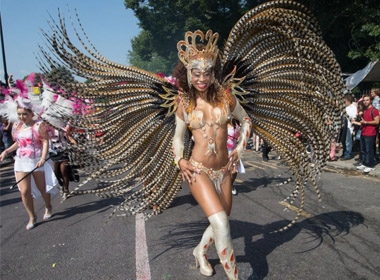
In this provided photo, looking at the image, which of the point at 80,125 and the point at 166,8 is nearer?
the point at 80,125

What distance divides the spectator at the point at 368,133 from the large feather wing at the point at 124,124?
6027 mm

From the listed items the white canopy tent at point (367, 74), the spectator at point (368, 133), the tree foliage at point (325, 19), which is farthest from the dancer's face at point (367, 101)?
the tree foliage at point (325, 19)

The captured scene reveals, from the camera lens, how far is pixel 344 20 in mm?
17438

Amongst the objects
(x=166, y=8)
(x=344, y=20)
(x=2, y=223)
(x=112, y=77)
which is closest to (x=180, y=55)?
(x=112, y=77)

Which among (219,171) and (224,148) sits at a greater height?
(224,148)

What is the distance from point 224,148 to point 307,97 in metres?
1.12

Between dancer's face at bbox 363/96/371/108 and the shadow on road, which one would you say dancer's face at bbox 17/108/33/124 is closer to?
the shadow on road

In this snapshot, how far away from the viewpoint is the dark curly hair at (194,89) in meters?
2.99

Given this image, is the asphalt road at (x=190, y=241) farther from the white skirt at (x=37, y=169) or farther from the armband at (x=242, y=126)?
the armband at (x=242, y=126)

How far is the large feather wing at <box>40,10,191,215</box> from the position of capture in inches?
131

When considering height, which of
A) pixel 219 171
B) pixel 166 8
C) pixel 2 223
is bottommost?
pixel 2 223

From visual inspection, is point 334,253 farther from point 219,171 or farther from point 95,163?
point 95,163

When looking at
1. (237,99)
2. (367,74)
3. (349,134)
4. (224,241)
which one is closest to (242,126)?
(237,99)

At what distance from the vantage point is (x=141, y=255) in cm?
379
